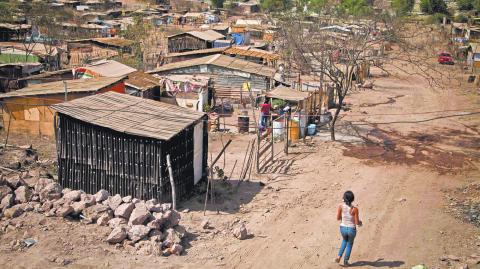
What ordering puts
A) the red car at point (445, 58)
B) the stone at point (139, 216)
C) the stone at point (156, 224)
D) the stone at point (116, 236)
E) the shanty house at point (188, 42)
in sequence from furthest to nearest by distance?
1. the red car at point (445, 58)
2. the shanty house at point (188, 42)
3. the stone at point (139, 216)
4. the stone at point (156, 224)
5. the stone at point (116, 236)

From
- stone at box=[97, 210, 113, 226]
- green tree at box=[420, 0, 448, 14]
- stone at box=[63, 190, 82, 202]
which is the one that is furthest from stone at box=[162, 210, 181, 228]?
green tree at box=[420, 0, 448, 14]

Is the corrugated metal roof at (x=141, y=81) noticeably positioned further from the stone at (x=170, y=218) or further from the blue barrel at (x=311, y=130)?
the stone at (x=170, y=218)

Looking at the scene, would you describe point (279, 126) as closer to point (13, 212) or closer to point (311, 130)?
point (311, 130)

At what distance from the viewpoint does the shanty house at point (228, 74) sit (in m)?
27.8

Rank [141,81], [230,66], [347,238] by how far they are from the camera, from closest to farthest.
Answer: [347,238], [141,81], [230,66]

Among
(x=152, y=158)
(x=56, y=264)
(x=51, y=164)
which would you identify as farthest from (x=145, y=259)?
(x=51, y=164)

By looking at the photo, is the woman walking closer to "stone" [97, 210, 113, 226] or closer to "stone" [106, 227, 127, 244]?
"stone" [106, 227, 127, 244]

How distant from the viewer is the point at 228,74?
28.3 m

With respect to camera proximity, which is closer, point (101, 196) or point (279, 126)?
point (101, 196)

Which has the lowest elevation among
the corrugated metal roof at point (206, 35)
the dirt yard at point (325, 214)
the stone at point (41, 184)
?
the dirt yard at point (325, 214)

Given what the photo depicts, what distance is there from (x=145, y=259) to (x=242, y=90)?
1807cm

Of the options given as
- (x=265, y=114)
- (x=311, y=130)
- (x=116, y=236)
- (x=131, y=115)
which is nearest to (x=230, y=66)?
(x=265, y=114)

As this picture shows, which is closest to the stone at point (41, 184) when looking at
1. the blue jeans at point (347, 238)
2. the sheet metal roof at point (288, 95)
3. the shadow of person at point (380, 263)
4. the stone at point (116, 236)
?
the stone at point (116, 236)

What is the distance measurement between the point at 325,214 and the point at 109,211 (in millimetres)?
4881
